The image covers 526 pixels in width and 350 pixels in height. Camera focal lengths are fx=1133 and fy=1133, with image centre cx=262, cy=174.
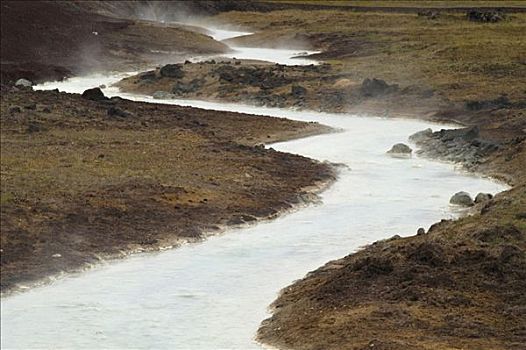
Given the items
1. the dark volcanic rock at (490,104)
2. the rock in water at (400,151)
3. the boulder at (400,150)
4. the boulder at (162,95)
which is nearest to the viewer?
the rock in water at (400,151)

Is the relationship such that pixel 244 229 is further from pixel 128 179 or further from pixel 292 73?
pixel 292 73

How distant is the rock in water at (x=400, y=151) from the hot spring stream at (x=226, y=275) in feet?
4.68

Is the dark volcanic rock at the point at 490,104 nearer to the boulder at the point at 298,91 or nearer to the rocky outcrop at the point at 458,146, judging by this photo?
the rocky outcrop at the point at 458,146

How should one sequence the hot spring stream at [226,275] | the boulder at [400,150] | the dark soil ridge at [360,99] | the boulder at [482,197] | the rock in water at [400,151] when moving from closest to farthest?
the hot spring stream at [226,275], the boulder at [482,197], the dark soil ridge at [360,99], the rock in water at [400,151], the boulder at [400,150]

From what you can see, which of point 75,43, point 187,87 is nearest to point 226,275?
point 187,87

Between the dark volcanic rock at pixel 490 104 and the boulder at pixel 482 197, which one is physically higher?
the dark volcanic rock at pixel 490 104

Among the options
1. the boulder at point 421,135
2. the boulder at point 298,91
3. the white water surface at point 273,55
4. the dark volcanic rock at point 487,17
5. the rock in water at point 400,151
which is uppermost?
the dark volcanic rock at point 487,17

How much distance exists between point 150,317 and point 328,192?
13956mm

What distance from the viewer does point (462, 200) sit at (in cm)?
3197

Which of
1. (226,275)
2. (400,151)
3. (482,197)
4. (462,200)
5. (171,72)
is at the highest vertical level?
(171,72)

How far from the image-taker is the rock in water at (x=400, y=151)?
40406 millimetres

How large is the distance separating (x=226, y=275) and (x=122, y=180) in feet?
24.1

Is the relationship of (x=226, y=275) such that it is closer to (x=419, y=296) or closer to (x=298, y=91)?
(x=419, y=296)

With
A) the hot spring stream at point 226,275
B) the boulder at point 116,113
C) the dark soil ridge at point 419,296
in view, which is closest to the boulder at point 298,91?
the boulder at point 116,113
